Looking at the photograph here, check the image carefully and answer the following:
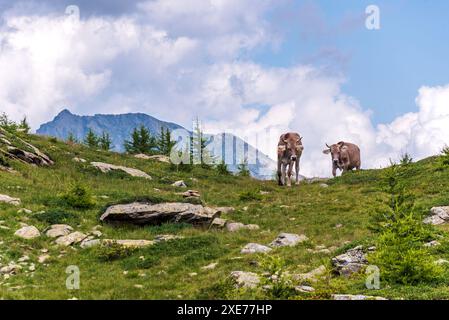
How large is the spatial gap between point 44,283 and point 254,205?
53.0 feet

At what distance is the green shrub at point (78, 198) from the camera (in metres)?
23.8

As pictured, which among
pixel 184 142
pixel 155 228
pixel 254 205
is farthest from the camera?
pixel 184 142

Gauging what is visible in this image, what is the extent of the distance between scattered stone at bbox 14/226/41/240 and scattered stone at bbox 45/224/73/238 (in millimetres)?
414

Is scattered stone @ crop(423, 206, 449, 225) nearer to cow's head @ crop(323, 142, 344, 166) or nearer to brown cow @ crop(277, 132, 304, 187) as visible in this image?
brown cow @ crop(277, 132, 304, 187)

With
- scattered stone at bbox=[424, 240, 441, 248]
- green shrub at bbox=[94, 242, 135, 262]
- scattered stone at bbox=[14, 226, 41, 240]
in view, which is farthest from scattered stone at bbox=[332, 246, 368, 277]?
scattered stone at bbox=[14, 226, 41, 240]

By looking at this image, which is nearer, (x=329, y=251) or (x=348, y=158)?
(x=329, y=251)

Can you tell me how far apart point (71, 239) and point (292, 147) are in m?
23.5

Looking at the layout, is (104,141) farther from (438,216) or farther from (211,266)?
(211,266)

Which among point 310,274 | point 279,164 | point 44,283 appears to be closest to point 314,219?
point 310,274

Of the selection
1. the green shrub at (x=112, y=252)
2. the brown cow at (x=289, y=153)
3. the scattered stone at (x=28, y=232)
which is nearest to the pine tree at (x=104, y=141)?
the brown cow at (x=289, y=153)

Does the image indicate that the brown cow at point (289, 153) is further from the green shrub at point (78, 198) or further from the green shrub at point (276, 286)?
the green shrub at point (276, 286)
